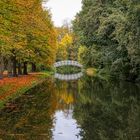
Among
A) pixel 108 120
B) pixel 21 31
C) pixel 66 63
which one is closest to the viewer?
pixel 108 120

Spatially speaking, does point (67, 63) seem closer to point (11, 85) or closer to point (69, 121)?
point (11, 85)

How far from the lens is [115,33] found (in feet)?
143

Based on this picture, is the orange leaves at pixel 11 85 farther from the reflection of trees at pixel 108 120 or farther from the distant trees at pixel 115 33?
the distant trees at pixel 115 33

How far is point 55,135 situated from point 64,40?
4577 inches

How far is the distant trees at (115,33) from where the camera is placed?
1414 inches

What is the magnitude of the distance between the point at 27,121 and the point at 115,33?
2860cm

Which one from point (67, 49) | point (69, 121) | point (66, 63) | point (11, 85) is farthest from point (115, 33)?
point (67, 49)


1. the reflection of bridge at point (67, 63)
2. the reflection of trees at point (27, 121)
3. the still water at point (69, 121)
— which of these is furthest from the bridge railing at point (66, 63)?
the reflection of trees at point (27, 121)

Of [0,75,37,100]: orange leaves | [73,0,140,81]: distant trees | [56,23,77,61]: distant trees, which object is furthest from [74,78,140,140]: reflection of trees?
[56,23,77,61]: distant trees

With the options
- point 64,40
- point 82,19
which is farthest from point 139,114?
point 64,40

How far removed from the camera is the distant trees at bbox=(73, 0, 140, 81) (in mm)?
35906

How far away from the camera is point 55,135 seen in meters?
13.4

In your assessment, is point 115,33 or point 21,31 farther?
point 115,33

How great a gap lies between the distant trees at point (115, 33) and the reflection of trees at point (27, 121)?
48.2 ft
